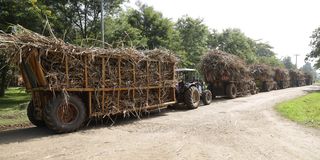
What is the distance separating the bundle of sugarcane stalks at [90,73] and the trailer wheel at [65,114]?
0.14 m

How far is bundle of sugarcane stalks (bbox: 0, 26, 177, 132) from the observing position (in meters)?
8.85

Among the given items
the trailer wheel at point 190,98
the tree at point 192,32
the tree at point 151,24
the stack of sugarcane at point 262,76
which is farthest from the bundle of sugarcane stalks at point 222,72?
the tree at point 192,32

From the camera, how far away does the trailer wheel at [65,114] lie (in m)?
9.17

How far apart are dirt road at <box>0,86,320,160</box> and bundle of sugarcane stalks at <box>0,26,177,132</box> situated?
937 mm

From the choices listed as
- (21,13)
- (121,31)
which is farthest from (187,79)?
(21,13)

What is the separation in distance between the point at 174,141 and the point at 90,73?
3873mm

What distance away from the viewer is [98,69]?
415 inches

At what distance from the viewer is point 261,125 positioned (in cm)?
1059

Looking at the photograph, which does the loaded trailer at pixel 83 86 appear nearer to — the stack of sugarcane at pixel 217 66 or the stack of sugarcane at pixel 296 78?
the stack of sugarcane at pixel 217 66

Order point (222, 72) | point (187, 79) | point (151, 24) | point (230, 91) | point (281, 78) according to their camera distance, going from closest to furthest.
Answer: point (187, 79) < point (222, 72) < point (230, 91) < point (151, 24) < point (281, 78)

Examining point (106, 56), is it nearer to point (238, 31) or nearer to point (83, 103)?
point (83, 103)

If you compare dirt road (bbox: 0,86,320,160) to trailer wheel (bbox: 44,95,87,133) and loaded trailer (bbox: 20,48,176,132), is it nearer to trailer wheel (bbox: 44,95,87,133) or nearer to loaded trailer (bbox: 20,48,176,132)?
trailer wheel (bbox: 44,95,87,133)

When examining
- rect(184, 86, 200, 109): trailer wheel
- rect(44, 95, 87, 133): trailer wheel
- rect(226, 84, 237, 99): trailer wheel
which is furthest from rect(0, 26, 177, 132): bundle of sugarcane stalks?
rect(226, 84, 237, 99): trailer wheel

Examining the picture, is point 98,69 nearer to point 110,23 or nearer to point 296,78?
point 110,23
